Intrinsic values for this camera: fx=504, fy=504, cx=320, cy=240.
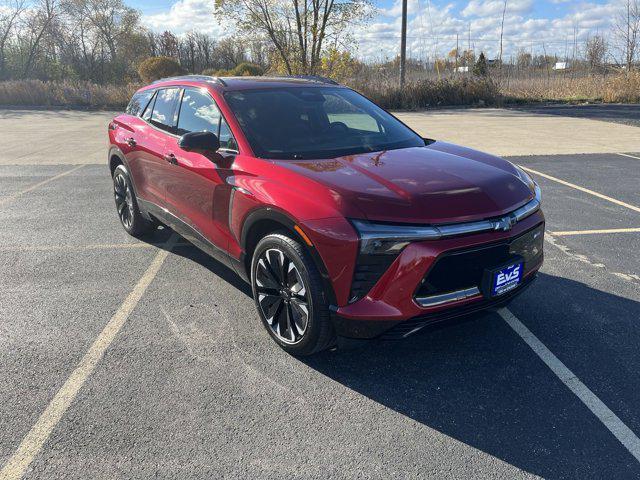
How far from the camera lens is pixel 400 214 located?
8.88 ft

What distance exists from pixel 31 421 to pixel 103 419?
0.38 metres

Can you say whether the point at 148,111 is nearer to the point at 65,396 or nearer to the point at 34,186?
the point at 65,396

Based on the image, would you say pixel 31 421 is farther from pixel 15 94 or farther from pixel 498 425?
pixel 15 94

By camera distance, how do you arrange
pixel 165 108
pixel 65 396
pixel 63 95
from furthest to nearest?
pixel 63 95, pixel 165 108, pixel 65 396

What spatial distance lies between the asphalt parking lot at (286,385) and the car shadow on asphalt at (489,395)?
1 cm

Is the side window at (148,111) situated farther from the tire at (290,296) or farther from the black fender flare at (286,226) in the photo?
the tire at (290,296)

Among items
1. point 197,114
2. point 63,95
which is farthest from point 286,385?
point 63,95

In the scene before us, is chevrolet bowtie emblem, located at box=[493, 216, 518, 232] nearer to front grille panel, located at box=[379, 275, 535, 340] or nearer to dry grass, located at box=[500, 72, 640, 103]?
front grille panel, located at box=[379, 275, 535, 340]

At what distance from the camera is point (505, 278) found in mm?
2957

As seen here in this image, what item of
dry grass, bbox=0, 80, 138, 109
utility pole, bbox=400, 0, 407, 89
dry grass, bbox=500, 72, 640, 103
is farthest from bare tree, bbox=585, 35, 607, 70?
dry grass, bbox=0, 80, 138, 109

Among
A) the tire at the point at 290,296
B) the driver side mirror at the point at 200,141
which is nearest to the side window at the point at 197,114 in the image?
the driver side mirror at the point at 200,141

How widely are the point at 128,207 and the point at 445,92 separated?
2096 cm

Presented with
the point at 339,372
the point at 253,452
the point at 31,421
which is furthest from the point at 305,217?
the point at 31,421

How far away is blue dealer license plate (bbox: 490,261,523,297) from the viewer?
2891 mm
